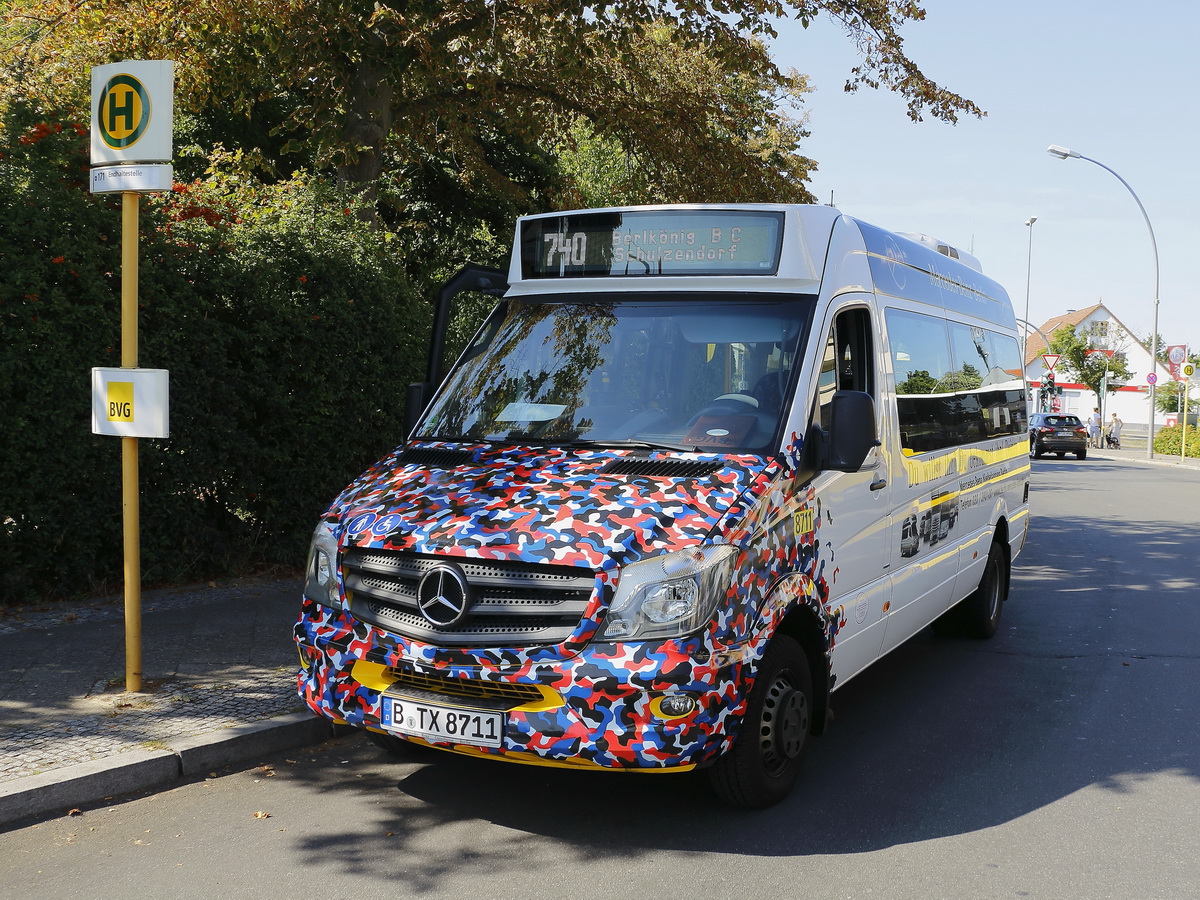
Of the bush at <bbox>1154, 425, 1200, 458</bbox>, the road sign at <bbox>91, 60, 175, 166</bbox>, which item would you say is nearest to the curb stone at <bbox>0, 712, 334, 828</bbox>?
the road sign at <bbox>91, 60, 175, 166</bbox>

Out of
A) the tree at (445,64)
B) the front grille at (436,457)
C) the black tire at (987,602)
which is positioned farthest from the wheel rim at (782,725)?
the tree at (445,64)

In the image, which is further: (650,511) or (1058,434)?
(1058,434)

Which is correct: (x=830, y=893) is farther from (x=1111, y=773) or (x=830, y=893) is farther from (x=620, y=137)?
(x=620, y=137)

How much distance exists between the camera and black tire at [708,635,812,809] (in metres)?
4.57

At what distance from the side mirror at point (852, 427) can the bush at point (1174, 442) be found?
42.8 meters

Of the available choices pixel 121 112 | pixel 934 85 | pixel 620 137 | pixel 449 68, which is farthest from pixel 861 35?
pixel 121 112

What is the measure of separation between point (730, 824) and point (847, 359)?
7.31 ft

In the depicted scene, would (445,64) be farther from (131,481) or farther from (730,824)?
(730,824)

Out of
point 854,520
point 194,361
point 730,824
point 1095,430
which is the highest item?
point 194,361

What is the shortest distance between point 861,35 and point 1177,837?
36.6 feet

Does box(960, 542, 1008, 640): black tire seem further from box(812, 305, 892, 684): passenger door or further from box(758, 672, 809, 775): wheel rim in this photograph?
box(758, 672, 809, 775): wheel rim

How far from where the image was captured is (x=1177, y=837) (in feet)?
15.3

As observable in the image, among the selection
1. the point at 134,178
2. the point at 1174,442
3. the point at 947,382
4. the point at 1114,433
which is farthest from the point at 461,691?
the point at 1114,433

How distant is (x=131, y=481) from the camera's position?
6.01m
